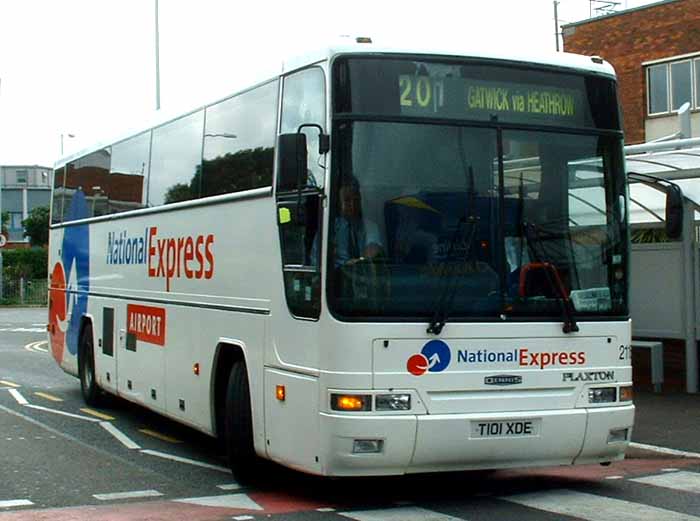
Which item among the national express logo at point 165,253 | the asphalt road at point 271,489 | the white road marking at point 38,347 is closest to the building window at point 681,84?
the white road marking at point 38,347

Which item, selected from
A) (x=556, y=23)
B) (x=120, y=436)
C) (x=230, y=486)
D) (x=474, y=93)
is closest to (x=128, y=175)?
(x=120, y=436)

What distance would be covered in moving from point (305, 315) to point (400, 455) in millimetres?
1240

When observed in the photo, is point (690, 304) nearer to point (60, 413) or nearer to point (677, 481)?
point (677, 481)

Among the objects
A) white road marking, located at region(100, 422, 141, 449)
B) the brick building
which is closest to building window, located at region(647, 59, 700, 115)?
the brick building

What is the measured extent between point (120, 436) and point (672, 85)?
2616 centimetres

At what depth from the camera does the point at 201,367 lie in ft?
36.8

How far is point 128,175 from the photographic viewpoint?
1439 cm

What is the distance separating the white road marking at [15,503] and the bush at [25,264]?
5291 centimetres

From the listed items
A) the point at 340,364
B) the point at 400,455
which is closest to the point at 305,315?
the point at 340,364

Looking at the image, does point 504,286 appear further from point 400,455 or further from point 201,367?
point 201,367

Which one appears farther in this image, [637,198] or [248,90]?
[637,198]

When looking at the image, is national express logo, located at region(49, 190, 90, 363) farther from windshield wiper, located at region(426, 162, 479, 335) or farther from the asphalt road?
windshield wiper, located at region(426, 162, 479, 335)

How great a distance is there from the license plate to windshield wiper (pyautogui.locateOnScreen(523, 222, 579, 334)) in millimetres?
767

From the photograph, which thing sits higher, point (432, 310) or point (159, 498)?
point (432, 310)
